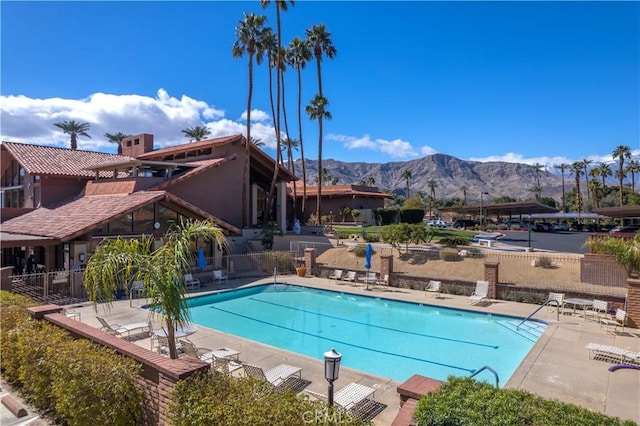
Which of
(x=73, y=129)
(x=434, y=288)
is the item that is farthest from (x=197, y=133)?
(x=434, y=288)

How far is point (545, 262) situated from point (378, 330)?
35.5 ft

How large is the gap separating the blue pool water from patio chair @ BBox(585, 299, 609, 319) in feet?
6.55

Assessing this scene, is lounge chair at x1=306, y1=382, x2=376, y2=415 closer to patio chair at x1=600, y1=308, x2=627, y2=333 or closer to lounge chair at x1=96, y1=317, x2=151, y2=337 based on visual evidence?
lounge chair at x1=96, y1=317, x2=151, y2=337

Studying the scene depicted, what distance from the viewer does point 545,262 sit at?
20.0 m

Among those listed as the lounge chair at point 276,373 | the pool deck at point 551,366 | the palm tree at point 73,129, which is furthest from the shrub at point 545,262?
the palm tree at point 73,129

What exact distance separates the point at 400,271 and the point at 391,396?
14.3 metres

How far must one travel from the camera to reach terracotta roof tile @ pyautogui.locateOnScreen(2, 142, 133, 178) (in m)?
25.3

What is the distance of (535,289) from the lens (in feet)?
54.6

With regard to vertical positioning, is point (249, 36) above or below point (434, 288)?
above

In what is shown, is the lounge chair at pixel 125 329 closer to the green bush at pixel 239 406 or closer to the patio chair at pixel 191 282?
the patio chair at pixel 191 282

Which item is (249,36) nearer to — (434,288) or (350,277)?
(350,277)

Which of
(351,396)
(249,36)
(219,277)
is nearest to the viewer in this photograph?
(351,396)

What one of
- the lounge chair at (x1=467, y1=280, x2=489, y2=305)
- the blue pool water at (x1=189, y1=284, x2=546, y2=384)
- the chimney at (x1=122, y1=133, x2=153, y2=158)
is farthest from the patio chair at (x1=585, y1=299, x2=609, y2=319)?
the chimney at (x1=122, y1=133, x2=153, y2=158)

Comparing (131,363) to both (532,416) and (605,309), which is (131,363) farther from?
(605,309)
